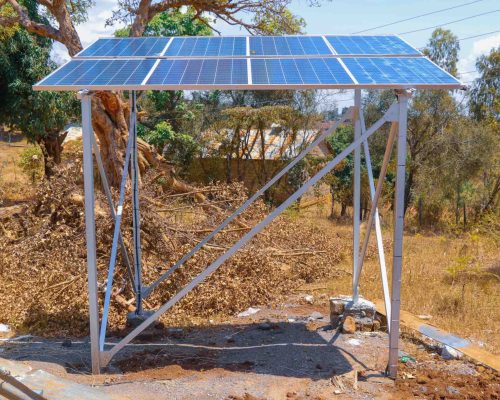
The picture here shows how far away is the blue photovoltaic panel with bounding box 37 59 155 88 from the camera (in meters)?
4.84

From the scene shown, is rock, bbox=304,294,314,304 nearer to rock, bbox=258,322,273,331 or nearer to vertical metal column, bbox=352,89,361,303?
rock, bbox=258,322,273,331

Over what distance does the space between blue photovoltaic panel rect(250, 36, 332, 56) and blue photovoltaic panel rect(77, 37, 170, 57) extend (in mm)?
1086

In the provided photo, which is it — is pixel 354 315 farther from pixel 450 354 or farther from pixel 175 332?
pixel 175 332

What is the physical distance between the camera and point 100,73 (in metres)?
5.15

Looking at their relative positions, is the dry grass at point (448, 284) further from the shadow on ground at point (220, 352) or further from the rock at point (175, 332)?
the rock at point (175, 332)

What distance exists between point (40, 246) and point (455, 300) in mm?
6108

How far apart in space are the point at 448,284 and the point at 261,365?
463 centimetres

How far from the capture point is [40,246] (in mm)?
8320

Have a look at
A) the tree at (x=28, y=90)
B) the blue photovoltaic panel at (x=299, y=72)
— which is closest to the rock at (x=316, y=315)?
the blue photovoltaic panel at (x=299, y=72)

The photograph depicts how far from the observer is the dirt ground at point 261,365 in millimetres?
4895

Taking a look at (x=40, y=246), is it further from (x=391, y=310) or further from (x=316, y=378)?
(x=391, y=310)

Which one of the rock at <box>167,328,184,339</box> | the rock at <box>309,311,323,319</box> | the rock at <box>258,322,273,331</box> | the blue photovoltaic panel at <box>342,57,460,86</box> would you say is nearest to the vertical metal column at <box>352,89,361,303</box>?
the blue photovoltaic panel at <box>342,57,460,86</box>

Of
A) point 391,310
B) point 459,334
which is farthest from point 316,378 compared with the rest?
point 459,334

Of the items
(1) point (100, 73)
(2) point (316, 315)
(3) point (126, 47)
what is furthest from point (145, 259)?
(1) point (100, 73)
